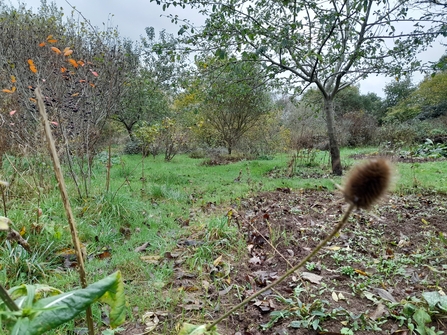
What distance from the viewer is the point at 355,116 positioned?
1895cm

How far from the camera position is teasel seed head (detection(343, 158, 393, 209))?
59 cm

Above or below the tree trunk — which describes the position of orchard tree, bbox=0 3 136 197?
above

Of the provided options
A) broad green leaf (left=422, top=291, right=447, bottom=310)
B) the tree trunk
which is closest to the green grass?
broad green leaf (left=422, top=291, right=447, bottom=310)

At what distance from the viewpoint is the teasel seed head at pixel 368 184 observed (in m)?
0.59

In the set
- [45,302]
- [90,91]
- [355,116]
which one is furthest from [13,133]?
[355,116]

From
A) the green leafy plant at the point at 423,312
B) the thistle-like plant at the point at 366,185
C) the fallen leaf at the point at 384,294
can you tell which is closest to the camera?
the thistle-like plant at the point at 366,185

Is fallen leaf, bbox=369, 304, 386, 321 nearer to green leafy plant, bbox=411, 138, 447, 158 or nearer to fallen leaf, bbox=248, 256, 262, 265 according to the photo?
fallen leaf, bbox=248, 256, 262, 265

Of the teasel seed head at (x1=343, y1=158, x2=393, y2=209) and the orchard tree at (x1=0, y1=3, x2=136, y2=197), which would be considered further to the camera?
the orchard tree at (x1=0, y1=3, x2=136, y2=197)

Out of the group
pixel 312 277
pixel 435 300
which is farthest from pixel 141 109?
pixel 435 300

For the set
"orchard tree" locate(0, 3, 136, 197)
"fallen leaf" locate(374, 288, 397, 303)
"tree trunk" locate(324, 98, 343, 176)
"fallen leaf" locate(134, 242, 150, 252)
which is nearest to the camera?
"fallen leaf" locate(374, 288, 397, 303)

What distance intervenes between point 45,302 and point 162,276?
5.33 ft

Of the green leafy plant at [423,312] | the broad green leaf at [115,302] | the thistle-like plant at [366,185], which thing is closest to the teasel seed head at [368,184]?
the thistle-like plant at [366,185]

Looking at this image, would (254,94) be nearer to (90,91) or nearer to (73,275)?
(90,91)

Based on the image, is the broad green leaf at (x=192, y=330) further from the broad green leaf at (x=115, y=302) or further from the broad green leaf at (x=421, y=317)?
the broad green leaf at (x=421, y=317)
